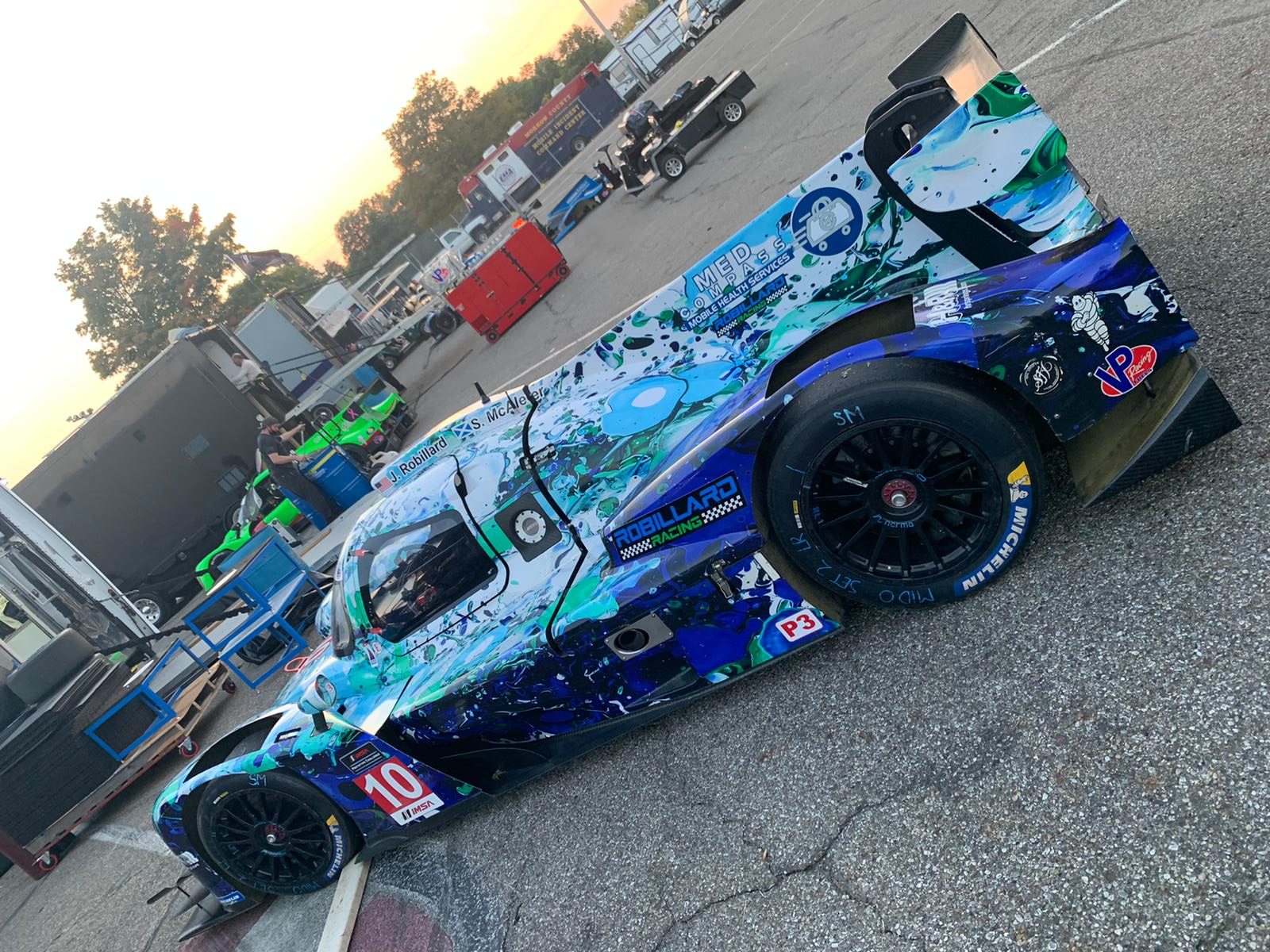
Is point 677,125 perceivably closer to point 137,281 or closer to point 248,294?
point 137,281

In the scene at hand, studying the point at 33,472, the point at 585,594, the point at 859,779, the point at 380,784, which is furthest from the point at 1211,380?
the point at 33,472

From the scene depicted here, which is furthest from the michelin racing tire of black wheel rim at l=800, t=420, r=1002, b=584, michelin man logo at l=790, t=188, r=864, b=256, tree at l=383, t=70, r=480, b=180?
tree at l=383, t=70, r=480, b=180

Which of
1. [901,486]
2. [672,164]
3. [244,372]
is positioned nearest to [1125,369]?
[901,486]

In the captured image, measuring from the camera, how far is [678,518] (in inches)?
123

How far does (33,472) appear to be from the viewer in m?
13.8

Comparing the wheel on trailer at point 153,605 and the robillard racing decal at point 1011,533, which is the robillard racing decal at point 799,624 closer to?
the robillard racing decal at point 1011,533

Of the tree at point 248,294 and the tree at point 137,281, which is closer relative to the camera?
the tree at point 137,281

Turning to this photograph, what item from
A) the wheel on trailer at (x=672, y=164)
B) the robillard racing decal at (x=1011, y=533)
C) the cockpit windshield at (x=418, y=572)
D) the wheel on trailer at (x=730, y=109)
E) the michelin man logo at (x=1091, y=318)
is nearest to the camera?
the michelin man logo at (x=1091, y=318)

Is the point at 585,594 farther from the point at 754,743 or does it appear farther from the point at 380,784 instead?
the point at 380,784

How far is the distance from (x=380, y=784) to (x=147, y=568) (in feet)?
42.5

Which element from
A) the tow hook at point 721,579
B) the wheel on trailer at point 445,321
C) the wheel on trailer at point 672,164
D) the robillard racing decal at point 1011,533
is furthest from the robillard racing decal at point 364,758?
the wheel on trailer at point 445,321

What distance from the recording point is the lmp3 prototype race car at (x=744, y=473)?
266 cm

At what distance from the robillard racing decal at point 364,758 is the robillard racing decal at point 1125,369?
3.59 metres

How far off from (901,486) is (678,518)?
896mm
